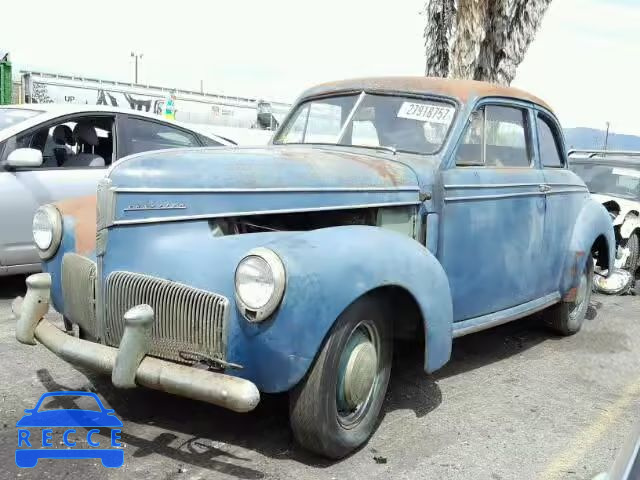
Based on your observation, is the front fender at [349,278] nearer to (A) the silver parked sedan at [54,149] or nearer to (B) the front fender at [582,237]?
(B) the front fender at [582,237]

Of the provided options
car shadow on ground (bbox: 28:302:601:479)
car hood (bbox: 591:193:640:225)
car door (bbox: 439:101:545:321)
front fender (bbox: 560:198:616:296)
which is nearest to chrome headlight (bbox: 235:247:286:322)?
car shadow on ground (bbox: 28:302:601:479)

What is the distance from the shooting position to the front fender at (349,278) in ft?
8.92

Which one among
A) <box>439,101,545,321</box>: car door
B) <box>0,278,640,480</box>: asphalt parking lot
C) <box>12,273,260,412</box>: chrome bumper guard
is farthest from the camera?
<box>439,101,545,321</box>: car door

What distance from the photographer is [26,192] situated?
557cm

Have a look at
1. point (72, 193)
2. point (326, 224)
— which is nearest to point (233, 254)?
point (326, 224)

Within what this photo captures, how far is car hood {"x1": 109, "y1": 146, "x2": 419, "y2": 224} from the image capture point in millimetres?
3139

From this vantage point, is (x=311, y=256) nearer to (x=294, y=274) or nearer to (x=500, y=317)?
(x=294, y=274)

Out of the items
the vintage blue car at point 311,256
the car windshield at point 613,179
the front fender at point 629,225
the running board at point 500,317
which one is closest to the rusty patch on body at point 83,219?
the vintage blue car at point 311,256

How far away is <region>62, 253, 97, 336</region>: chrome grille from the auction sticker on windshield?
2.22m

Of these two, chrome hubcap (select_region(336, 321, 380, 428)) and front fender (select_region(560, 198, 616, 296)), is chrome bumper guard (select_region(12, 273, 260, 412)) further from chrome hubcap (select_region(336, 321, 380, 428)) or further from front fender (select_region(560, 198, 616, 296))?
front fender (select_region(560, 198, 616, 296))

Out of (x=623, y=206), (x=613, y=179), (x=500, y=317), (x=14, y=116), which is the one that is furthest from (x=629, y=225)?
(x=14, y=116)

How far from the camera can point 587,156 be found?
9.84m

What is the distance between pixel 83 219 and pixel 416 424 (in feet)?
7.18

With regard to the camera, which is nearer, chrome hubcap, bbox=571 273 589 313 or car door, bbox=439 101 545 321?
car door, bbox=439 101 545 321
